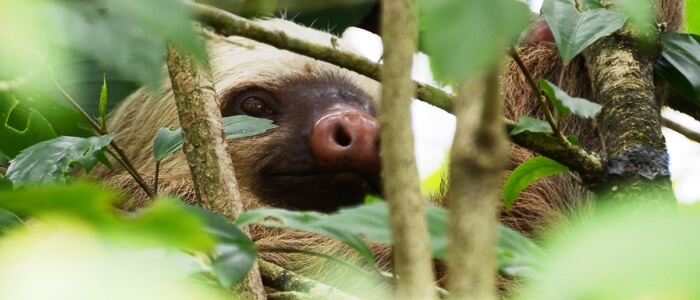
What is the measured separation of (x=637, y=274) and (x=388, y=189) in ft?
1.15

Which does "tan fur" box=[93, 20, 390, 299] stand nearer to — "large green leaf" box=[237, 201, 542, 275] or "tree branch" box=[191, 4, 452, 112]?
"tree branch" box=[191, 4, 452, 112]

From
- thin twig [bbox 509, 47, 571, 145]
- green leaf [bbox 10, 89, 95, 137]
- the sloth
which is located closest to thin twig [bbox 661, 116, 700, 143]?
the sloth

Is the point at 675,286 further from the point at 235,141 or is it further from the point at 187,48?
the point at 235,141

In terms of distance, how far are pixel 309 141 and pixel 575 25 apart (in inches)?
71.8

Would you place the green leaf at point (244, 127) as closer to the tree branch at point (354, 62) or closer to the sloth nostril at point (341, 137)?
the tree branch at point (354, 62)

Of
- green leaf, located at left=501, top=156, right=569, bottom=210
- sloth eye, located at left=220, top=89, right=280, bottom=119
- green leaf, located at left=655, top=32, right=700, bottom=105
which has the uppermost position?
green leaf, located at left=655, top=32, right=700, bottom=105

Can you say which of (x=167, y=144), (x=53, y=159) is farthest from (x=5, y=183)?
(x=167, y=144)

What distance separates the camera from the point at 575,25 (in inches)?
92.3

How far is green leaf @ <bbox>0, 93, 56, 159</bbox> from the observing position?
277 centimetres

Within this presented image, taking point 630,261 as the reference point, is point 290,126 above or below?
below

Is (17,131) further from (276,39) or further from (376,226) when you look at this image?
(376,226)

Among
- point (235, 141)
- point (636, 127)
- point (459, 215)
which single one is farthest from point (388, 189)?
point (235, 141)

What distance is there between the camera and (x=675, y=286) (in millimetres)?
778

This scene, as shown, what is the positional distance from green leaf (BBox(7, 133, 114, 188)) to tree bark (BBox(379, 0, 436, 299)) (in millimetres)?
1463
